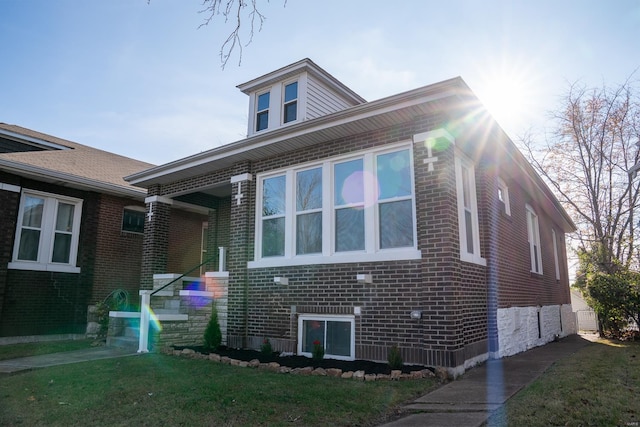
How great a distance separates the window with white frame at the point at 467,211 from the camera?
7.24 m

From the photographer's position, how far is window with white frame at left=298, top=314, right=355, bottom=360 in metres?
7.30

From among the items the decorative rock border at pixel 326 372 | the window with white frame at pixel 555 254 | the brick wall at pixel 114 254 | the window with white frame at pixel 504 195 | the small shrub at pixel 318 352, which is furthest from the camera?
the window with white frame at pixel 555 254

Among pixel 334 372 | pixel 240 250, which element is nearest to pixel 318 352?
pixel 334 372

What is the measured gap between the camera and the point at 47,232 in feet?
38.0

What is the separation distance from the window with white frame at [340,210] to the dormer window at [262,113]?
9.20ft

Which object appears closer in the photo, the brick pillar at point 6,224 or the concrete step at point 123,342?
the concrete step at point 123,342

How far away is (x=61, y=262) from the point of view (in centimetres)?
1184

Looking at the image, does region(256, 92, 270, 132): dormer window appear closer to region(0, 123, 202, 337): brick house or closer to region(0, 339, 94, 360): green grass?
region(0, 123, 202, 337): brick house

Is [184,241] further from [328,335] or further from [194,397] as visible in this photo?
[194,397]

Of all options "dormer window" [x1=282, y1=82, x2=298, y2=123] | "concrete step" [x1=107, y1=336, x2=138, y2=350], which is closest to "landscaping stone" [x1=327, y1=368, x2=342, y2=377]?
"concrete step" [x1=107, y1=336, x2=138, y2=350]

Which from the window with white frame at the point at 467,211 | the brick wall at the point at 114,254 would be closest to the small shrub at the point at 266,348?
the window with white frame at the point at 467,211

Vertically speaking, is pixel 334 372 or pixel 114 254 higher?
pixel 114 254

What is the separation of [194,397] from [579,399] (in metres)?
4.11

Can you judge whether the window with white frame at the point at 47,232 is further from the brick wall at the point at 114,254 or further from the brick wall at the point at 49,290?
the brick wall at the point at 114,254
